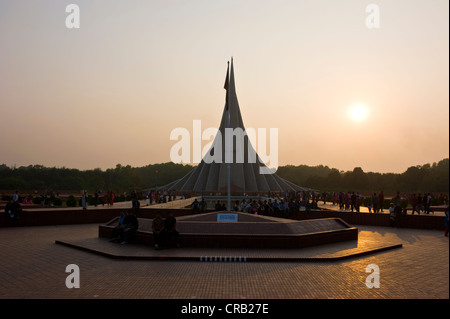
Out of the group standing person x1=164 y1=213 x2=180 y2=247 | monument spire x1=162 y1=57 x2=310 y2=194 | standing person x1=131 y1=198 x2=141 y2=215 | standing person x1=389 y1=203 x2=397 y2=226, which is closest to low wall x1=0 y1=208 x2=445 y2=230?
standing person x1=389 y1=203 x2=397 y2=226

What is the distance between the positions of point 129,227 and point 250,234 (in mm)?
2910

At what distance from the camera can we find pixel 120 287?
4.65 metres

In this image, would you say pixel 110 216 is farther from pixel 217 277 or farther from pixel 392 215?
pixel 392 215

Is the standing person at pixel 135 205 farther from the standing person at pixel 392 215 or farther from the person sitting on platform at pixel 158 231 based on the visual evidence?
the standing person at pixel 392 215

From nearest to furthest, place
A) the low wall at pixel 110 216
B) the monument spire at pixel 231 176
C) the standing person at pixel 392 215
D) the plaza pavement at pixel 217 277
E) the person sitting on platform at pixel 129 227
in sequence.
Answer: the plaza pavement at pixel 217 277 < the person sitting on platform at pixel 129 227 < the low wall at pixel 110 216 < the standing person at pixel 392 215 < the monument spire at pixel 231 176

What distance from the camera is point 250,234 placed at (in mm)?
7590

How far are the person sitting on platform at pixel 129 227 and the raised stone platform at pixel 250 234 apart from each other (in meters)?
0.15

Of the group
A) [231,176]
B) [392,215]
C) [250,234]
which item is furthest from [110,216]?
[231,176]

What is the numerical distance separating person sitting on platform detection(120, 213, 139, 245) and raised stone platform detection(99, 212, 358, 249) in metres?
0.15

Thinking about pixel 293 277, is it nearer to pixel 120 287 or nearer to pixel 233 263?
Answer: pixel 233 263

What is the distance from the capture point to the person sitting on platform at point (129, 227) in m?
8.03

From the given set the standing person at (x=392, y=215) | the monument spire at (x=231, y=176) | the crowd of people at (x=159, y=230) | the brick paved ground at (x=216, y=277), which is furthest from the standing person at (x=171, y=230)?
the monument spire at (x=231, y=176)

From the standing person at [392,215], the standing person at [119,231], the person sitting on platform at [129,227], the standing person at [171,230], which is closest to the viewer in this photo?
the standing person at [171,230]
